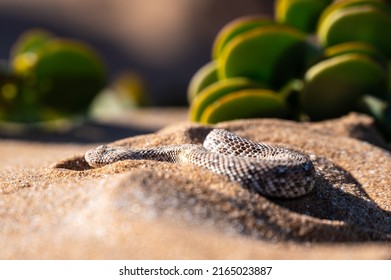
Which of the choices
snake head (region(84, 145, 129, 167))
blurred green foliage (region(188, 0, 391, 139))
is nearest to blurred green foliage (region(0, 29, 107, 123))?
blurred green foliage (region(188, 0, 391, 139))

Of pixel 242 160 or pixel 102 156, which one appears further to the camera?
pixel 102 156

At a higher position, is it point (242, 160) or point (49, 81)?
point (49, 81)

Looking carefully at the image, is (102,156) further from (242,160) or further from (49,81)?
(49,81)

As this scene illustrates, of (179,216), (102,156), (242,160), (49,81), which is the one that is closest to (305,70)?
(102,156)

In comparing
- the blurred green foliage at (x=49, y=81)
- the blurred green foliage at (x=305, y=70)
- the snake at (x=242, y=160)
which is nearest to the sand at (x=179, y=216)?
the snake at (x=242, y=160)

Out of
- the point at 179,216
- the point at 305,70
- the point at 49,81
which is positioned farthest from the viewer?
the point at 49,81

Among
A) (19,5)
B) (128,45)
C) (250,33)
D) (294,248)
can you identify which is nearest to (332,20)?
(250,33)
